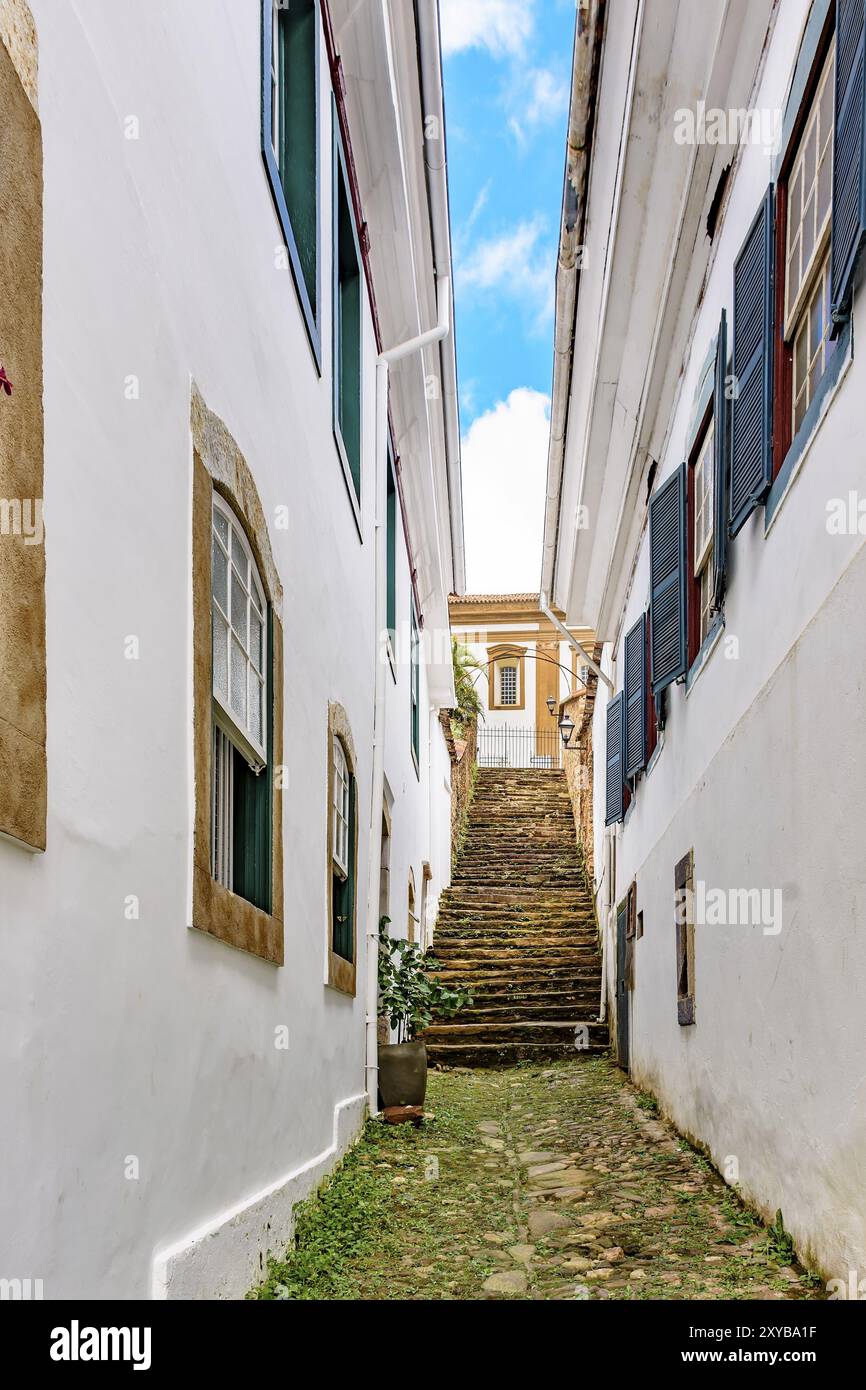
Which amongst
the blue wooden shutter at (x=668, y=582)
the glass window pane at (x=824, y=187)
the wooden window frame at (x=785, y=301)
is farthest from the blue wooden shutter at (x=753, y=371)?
the blue wooden shutter at (x=668, y=582)

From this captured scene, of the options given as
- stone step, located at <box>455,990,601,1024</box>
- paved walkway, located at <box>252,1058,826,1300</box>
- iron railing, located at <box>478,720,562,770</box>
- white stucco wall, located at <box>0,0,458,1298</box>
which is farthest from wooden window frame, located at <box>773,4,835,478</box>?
iron railing, located at <box>478,720,562,770</box>

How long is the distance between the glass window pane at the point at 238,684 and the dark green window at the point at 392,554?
22.5ft

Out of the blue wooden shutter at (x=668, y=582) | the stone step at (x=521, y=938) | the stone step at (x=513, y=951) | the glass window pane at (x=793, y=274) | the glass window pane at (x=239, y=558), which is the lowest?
the stone step at (x=513, y=951)

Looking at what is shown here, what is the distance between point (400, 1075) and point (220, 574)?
487 centimetres

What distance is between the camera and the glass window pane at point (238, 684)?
4305 millimetres

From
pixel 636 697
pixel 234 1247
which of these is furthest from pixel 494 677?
pixel 234 1247

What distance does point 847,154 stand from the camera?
3744mm

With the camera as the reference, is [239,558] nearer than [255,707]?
Yes

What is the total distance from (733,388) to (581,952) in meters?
9.89

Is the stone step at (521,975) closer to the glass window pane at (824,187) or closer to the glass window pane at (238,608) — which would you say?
the glass window pane at (238,608)

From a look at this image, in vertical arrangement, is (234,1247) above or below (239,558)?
below

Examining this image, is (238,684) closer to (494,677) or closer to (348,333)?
(348,333)

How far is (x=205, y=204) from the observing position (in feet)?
12.5
